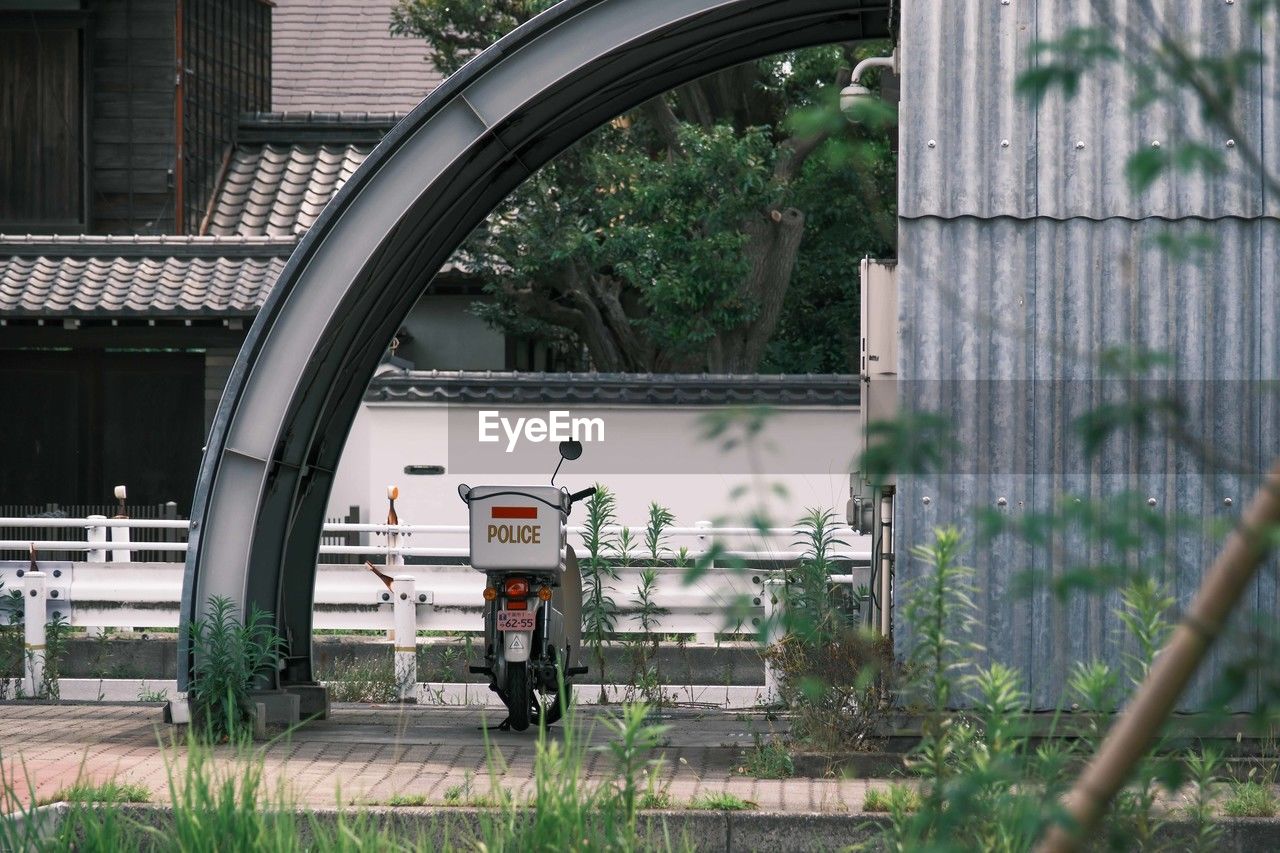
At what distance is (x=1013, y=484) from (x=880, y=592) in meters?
1.29

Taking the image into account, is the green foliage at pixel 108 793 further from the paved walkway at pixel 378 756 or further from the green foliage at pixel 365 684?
the green foliage at pixel 365 684

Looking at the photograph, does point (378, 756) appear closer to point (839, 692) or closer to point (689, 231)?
point (839, 692)

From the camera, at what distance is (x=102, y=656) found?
11.3m

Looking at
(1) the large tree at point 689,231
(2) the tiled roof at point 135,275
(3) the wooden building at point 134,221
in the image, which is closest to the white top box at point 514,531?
(2) the tiled roof at point 135,275

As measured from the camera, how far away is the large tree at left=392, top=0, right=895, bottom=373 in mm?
17953

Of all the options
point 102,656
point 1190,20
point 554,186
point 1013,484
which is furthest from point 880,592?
point 554,186

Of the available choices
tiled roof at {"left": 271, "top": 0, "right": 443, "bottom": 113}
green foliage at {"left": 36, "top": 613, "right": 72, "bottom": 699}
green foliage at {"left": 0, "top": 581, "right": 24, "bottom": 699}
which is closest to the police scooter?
green foliage at {"left": 36, "top": 613, "right": 72, "bottom": 699}

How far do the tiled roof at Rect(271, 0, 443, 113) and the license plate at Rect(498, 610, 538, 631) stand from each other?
16694 millimetres

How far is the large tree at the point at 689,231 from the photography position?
17953 mm

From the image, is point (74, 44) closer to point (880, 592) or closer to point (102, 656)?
point (102, 656)

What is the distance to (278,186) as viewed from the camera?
62.5 feet

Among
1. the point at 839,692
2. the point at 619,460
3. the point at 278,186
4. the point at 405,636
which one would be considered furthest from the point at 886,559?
the point at 278,186

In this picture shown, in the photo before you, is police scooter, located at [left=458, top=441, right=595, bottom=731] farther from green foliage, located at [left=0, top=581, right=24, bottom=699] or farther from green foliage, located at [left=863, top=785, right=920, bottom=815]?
green foliage, located at [left=0, top=581, right=24, bottom=699]

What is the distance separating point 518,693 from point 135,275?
30.6ft
